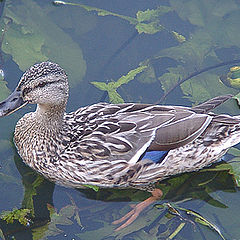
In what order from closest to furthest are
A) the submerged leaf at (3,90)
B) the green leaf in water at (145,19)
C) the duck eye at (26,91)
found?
the duck eye at (26,91) → the submerged leaf at (3,90) → the green leaf in water at (145,19)

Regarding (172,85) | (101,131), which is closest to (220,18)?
(172,85)

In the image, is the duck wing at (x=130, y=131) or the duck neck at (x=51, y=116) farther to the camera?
the duck neck at (x=51, y=116)

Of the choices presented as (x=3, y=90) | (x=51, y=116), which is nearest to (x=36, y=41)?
(x=3, y=90)

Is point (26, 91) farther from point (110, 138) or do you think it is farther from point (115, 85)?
point (115, 85)

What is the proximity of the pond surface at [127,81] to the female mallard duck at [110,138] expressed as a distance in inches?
8.0

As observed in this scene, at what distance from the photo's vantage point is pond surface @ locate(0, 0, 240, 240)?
620 centimetres

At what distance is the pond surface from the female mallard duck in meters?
0.20

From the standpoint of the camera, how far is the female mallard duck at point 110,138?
596 cm

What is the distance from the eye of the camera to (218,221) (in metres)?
6.32

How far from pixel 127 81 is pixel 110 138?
1568 millimetres

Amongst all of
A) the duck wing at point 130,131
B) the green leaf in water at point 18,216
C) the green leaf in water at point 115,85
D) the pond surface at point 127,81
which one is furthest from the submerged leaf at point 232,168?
the green leaf in water at point 18,216

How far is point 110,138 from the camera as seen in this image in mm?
6055

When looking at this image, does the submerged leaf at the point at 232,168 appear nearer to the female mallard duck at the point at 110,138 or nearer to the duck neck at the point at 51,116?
the female mallard duck at the point at 110,138

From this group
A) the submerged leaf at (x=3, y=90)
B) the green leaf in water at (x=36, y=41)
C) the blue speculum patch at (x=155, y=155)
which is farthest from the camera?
the green leaf in water at (x=36, y=41)
